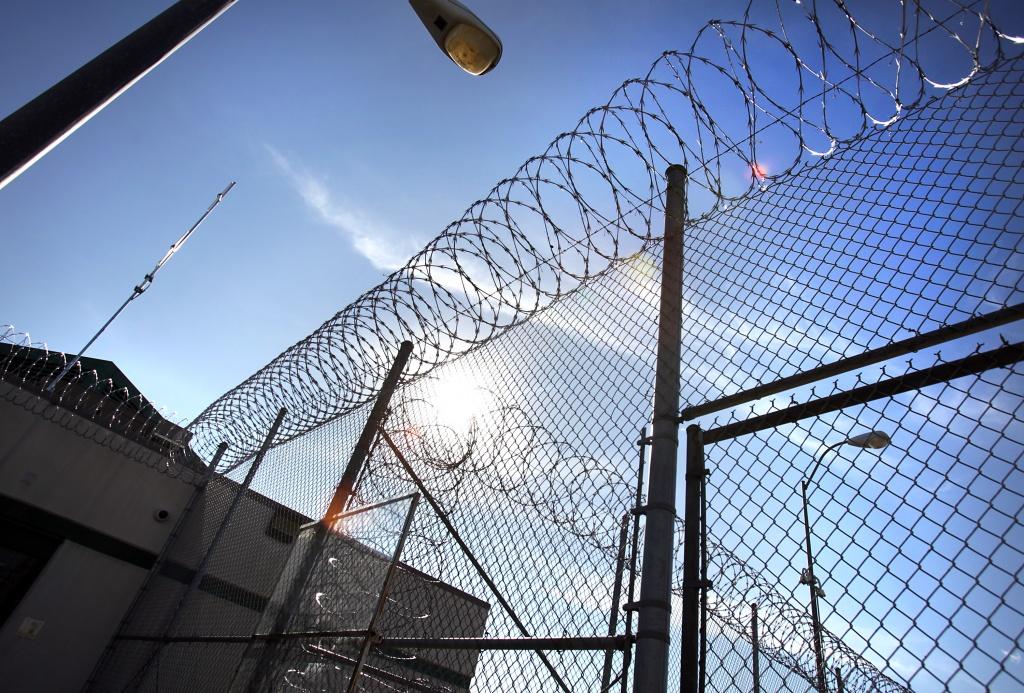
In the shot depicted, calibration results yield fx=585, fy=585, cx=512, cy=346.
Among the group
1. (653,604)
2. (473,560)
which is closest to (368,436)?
(473,560)

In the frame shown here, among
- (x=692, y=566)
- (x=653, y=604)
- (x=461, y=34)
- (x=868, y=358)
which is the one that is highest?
(x=461, y=34)

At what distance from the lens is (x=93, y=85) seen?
218cm

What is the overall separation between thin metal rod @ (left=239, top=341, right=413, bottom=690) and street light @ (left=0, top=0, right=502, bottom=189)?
256 centimetres

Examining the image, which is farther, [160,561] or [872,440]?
[160,561]

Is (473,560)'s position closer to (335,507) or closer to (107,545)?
(335,507)

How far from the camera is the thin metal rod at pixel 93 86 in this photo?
1990 millimetres

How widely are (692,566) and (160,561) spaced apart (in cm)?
929

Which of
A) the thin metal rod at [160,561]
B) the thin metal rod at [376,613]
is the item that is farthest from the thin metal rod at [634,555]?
the thin metal rod at [160,561]

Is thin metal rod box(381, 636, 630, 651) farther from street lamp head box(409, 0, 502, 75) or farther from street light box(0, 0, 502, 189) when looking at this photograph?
street lamp head box(409, 0, 502, 75)

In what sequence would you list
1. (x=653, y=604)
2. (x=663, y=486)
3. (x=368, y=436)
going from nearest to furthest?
(x=653, y=604) → (x=663, y=486) → (x=368, y=436)

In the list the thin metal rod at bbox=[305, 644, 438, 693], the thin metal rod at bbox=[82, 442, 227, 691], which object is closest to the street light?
the thin metal rod at bbox=[305, 644, 438, 693]

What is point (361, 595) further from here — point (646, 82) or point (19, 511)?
point (19, 511)

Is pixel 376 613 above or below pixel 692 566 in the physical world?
below

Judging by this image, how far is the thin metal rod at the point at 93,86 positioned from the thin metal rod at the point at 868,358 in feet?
8.27
